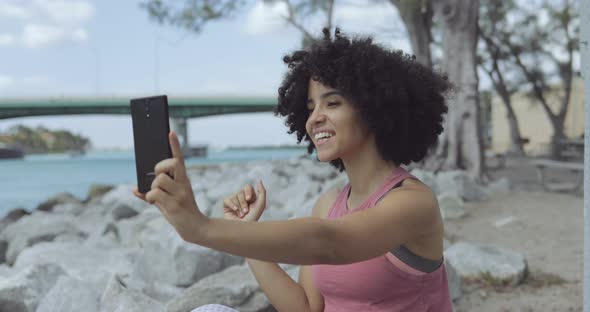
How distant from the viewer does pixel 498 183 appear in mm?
8586

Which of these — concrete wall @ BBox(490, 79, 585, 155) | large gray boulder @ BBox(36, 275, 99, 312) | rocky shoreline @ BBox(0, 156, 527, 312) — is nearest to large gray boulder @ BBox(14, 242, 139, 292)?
rocky shoreline @ BBox(0, 156, 527, 312)

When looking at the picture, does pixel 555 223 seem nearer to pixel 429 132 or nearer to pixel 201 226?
pixel 429 132

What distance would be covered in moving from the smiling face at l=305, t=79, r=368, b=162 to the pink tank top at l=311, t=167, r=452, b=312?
14 cm

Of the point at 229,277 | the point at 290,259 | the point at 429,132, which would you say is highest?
the point at 429,132

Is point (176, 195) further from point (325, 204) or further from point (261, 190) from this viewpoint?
point (325, 204)

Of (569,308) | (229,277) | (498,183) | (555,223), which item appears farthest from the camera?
(498,183)

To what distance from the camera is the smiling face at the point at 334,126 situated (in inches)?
58.9

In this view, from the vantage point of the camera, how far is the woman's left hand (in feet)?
3.23

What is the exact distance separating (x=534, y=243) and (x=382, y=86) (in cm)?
415

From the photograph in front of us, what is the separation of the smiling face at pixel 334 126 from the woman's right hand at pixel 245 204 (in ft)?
0.71

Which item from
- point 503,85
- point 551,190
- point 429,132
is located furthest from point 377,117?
point 503,85

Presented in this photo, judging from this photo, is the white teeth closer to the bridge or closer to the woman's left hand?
the woman's left hand

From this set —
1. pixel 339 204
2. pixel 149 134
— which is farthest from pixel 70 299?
pixel 149 134

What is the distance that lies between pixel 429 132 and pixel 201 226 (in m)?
0.90
